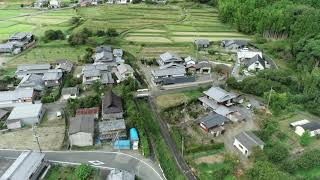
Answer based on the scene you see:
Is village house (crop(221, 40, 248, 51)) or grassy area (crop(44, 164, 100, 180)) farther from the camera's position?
village house (crop(221, 40, 248, 51))

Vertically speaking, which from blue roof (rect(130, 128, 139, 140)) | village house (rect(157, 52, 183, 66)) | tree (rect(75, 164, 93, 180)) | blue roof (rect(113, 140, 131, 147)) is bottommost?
tree (rect(75, 164, 93, 180))

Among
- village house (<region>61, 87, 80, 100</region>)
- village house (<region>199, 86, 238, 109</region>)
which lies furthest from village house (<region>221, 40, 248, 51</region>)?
village house (<region>61, 87, 80, 100</region>)

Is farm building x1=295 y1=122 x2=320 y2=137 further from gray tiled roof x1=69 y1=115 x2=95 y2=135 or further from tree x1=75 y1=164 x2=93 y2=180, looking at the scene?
tree x1=75 y1=164 x2=93 y2=180

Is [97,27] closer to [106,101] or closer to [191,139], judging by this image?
[106,101]

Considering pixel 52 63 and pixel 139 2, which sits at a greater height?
pixel 139 2

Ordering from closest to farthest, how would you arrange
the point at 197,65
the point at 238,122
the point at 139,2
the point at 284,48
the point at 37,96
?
the point at 238,122 < the point at 37,96 < the point at 197,65 < the point at 284,48 < the point at 139,2

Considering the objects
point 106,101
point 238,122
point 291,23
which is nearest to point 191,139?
point 238,122

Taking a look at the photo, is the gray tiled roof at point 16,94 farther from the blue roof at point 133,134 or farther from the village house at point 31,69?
the blue roof at point 133,134
